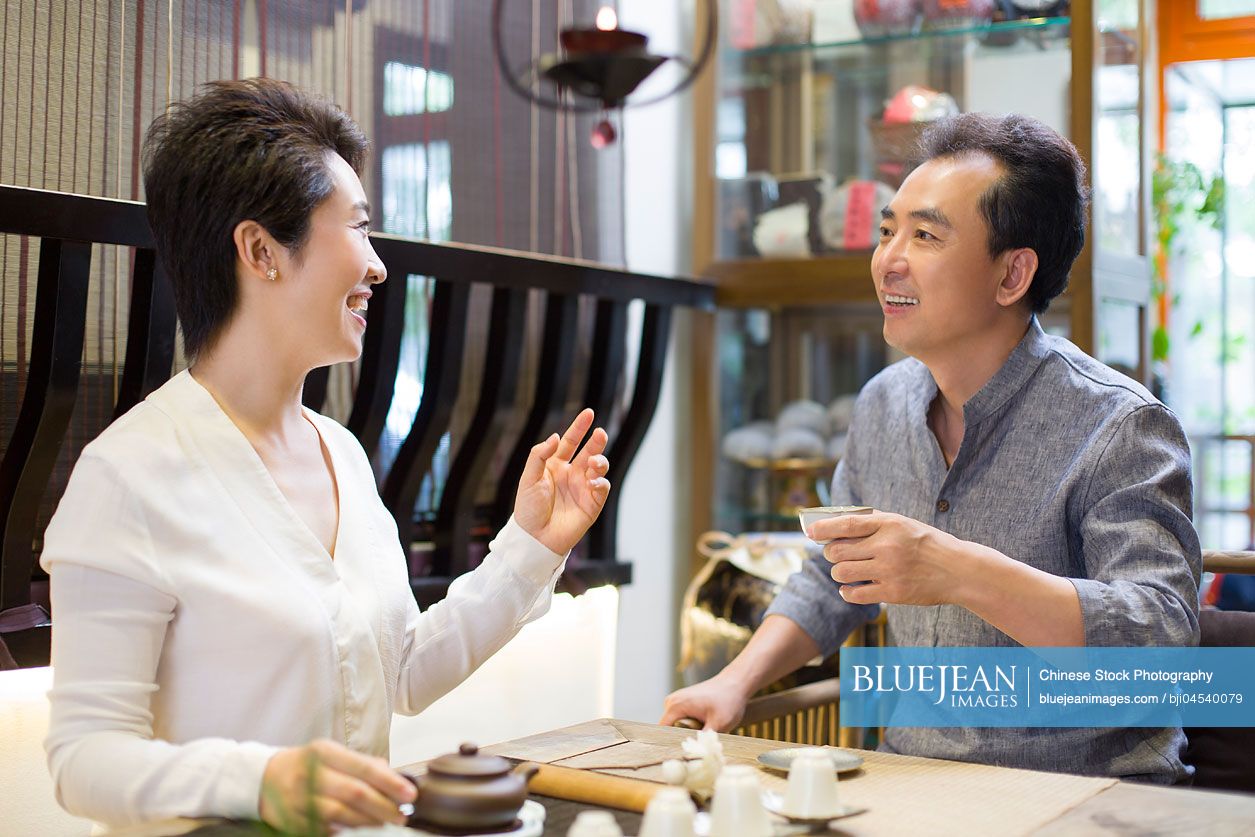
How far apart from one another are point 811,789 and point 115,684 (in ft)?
2.38

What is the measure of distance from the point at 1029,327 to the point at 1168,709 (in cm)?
61

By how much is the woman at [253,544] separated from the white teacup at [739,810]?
0.30 m

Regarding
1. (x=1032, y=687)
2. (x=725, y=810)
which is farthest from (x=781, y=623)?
(x=725, y=810)

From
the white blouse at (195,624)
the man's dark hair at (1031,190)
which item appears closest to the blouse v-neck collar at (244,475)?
the white blouse at (195,624)

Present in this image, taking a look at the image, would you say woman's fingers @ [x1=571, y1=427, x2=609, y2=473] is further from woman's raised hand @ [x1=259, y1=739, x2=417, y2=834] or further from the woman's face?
woman's raised hand @ [x1=259, y1=739, x2=417, y2=834]

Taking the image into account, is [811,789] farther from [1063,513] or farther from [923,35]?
[923,35]

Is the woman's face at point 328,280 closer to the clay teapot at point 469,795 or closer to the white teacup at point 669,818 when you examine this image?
the clay teapot at point 469,795

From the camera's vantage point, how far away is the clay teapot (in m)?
1.24

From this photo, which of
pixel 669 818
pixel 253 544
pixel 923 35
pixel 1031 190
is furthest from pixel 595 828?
pixel 923 35

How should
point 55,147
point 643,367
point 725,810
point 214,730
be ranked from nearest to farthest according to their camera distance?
1. point 725,810
2. point 214,730
3. point 55,147
4. point 643,367

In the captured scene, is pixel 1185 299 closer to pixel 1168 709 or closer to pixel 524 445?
pixel 524 445

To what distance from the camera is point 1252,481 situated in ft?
16.0

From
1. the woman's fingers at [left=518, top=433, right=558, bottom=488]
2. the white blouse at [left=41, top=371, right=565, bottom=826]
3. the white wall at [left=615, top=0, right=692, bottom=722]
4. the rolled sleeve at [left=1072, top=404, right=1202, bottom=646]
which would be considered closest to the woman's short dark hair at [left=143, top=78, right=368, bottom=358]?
the white blouse at [left=41, top=371, right=565, bottom=826]

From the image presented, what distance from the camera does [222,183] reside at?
157 centimetres
